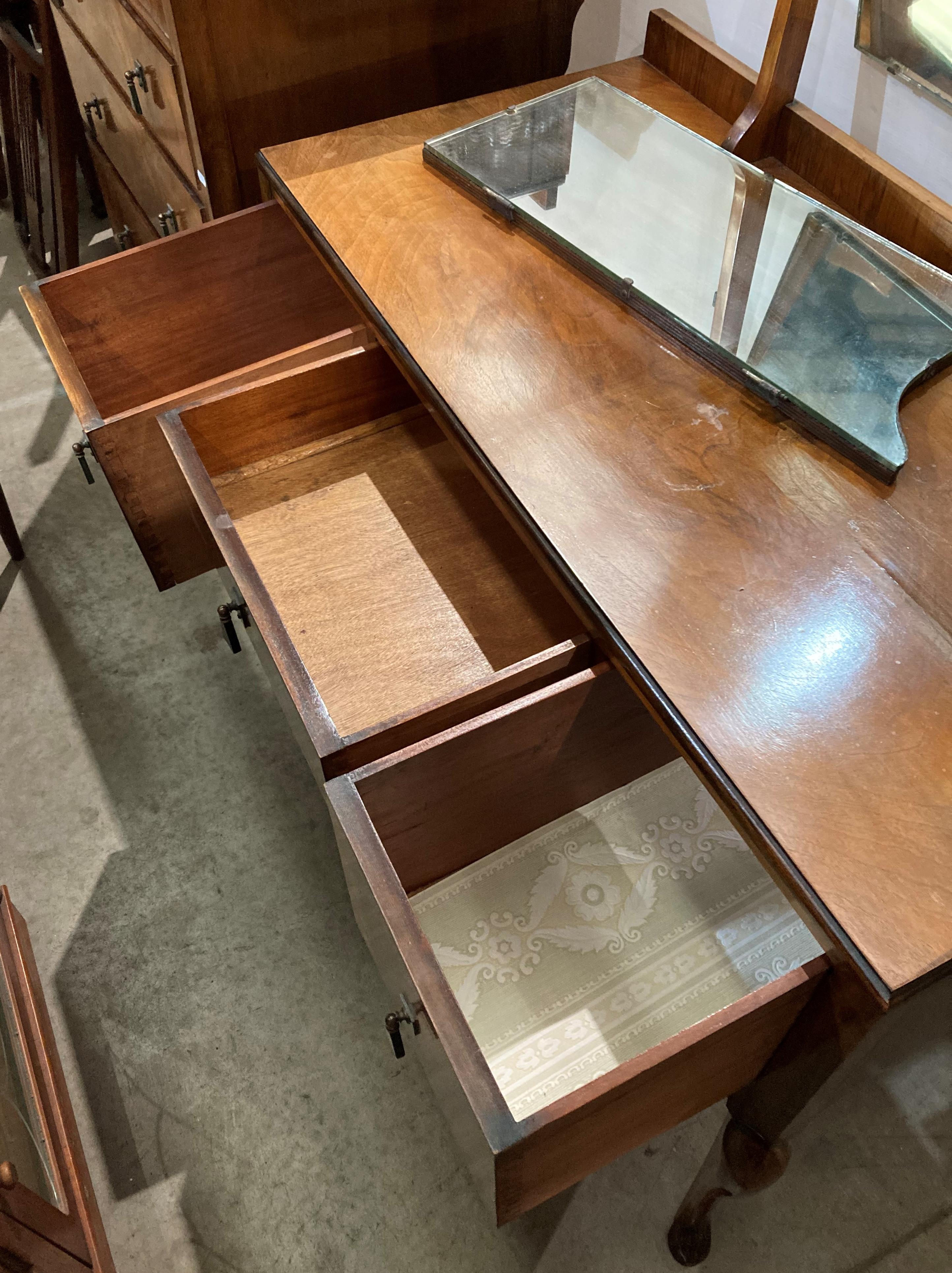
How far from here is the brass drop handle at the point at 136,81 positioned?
4.54 feet

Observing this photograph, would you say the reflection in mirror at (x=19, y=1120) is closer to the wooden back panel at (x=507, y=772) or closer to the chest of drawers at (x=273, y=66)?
the wooden back panel at (x=507, y=772)

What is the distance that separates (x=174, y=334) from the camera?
146 centimetres

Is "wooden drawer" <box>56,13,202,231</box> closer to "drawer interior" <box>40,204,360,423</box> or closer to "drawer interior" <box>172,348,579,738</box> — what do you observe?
"drawer interior" <box>40,204,360,423</box>

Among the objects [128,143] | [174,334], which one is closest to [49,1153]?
[174,334]

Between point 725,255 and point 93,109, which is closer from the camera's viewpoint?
point 725,255

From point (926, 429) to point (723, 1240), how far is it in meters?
0.85

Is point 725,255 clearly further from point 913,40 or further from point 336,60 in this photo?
point 336,60

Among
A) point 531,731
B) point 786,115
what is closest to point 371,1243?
point 531,731

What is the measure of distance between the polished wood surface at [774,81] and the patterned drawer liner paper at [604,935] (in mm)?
711

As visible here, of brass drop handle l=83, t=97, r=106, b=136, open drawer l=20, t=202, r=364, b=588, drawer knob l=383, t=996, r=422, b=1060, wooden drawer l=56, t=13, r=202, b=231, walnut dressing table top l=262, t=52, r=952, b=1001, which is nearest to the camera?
walnut dressing table top l=262, t=52, r=952, b=1001

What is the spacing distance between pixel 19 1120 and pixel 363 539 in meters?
0.68

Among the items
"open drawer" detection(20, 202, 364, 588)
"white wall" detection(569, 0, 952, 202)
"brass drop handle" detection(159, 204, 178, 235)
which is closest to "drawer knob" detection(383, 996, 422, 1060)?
"open drawer" detection(20, 202, 364, 588)

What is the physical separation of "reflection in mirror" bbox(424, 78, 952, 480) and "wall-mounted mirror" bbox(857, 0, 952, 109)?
14 centimetres

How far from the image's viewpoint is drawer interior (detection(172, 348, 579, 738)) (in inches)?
42.5
